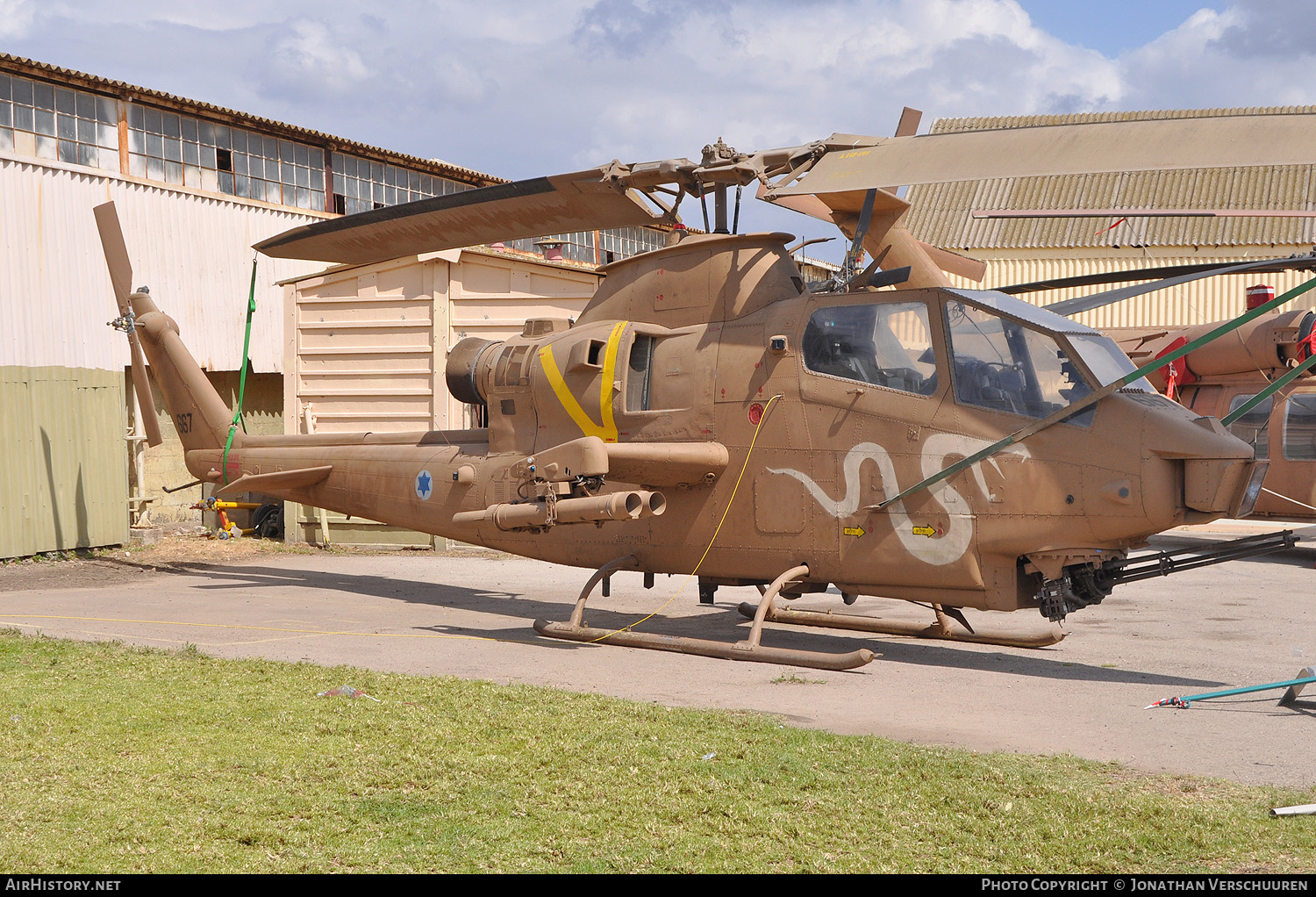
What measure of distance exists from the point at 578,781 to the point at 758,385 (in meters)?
4.43

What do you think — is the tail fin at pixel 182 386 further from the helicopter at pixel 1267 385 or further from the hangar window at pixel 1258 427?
the hangar window at pixel 1258 427

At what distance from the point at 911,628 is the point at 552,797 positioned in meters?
5.53

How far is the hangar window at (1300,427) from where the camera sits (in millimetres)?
16078

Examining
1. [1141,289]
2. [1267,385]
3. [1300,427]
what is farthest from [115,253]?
[1300,427]

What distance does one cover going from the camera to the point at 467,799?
15.7ft

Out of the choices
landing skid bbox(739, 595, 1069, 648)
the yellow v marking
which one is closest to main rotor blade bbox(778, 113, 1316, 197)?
the yellow v marking

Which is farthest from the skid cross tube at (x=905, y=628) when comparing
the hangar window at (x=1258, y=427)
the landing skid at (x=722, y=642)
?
the hangar window at (x=1258, y=427)

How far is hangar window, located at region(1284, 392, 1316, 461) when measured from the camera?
16.1 m

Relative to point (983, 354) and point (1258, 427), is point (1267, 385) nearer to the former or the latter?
point (1258, 427)

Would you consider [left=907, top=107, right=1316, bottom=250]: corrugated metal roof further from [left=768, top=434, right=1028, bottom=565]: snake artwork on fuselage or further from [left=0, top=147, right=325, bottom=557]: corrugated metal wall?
[left=768, top=434, right=1028, bottom=565]: snake artwork on fuselage

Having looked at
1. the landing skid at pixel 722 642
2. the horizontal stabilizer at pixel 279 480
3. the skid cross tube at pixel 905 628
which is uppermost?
the horizontal stabilizer at pixel 279 480

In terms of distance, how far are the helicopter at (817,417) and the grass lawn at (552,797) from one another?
248cm
